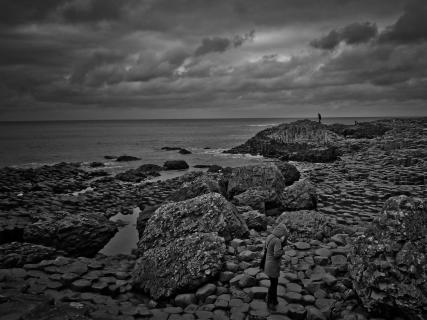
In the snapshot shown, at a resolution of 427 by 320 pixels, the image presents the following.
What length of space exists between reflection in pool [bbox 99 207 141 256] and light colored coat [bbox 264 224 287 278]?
25.9 feet

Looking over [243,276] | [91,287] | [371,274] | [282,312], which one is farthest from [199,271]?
[371,274]

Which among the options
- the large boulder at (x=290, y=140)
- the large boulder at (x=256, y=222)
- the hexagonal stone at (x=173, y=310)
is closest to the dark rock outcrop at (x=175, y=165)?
the large boulder at (x=290, y=140)

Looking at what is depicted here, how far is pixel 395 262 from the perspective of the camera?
7840 millimetres

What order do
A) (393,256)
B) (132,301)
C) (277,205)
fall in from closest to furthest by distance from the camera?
(393,256), (132,301), (277,205)

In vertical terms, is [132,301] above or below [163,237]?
below

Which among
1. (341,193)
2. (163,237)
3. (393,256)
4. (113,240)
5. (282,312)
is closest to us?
(393,256)

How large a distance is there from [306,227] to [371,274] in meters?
5.64

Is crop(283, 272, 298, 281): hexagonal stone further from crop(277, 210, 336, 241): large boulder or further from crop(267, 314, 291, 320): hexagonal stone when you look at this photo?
crop(277, 210, 336, 241): large boulder

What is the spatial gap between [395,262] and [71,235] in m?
12.3

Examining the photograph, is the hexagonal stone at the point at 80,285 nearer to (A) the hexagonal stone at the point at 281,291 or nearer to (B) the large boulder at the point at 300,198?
(A) the hexagonal stone at the point at 281,291

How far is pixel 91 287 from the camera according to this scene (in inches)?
411

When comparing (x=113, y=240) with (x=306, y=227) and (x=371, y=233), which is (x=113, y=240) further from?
(x=371, y=233)

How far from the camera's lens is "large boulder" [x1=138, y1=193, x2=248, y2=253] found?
13281mm

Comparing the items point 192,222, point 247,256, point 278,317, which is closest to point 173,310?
point 278,317
